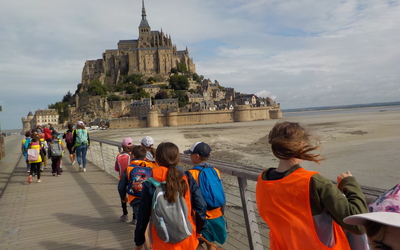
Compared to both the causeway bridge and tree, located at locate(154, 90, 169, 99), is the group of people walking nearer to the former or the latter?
the causeway bridge

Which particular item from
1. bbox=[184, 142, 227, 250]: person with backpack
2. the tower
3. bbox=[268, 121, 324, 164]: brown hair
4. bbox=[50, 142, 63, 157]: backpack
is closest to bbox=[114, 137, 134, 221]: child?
bbox=[184, 142, 227, 250]: person with backpack

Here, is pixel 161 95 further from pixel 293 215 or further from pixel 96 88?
pixel 293 215

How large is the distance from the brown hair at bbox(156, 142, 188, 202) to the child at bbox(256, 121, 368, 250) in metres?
0.69

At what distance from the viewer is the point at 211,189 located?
8.59ft

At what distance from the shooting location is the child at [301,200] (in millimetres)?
1513

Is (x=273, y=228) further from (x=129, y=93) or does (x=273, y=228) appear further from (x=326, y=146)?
(x=129, y=93)

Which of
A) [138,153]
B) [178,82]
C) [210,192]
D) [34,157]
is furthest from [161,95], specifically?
[210,192]

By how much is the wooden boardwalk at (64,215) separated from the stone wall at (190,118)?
177 feet

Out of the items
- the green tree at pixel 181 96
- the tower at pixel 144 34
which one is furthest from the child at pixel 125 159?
the tower at pixel 144 34

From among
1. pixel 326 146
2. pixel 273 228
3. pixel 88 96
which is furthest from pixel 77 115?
pixel 273 228

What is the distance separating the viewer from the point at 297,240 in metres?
1.63

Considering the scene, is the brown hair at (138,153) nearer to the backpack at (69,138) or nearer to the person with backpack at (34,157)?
the person with backpack at (34,157)

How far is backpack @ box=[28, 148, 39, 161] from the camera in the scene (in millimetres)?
7199

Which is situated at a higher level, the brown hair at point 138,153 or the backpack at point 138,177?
the brown hair at point 138,153
